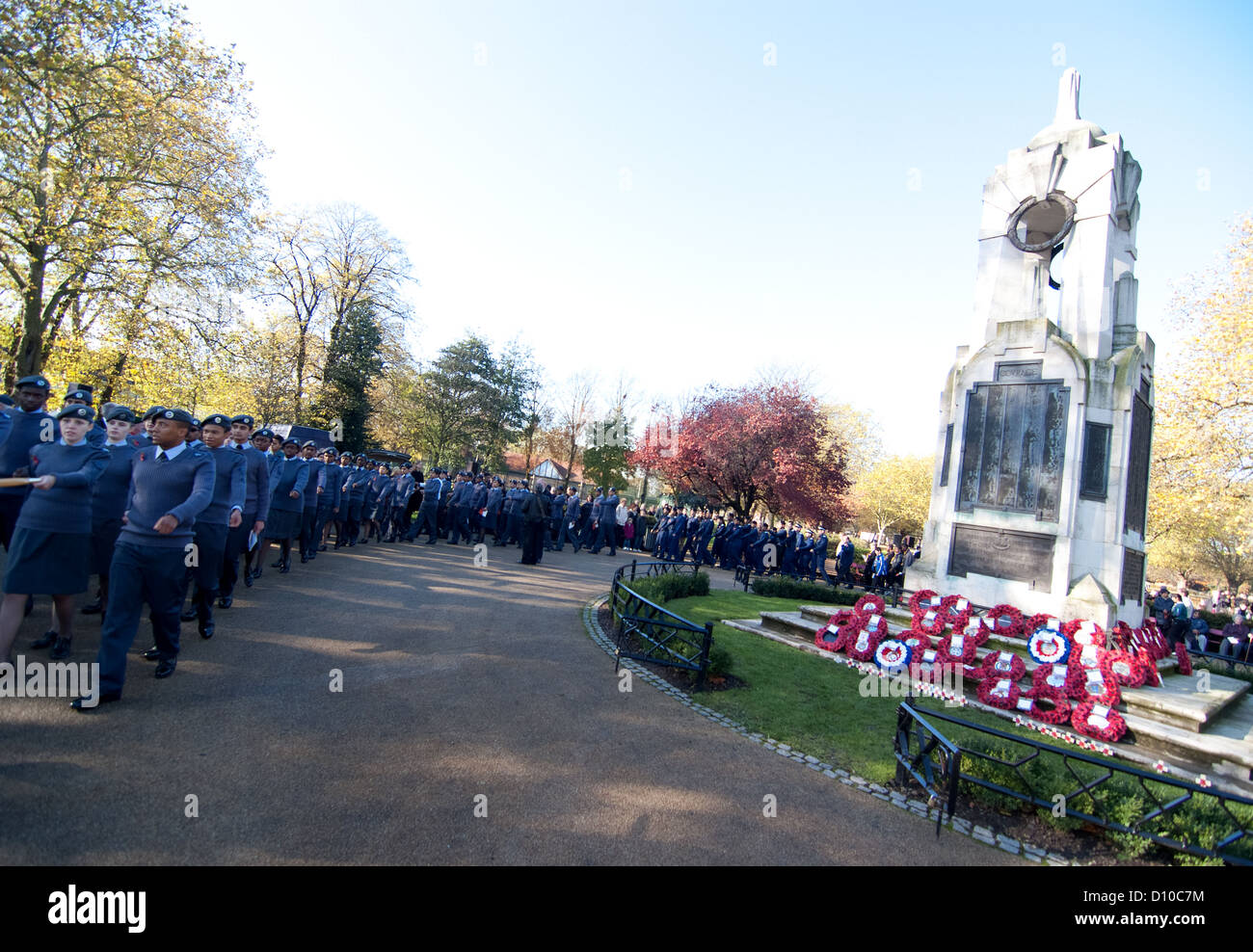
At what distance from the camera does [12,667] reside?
5070mm

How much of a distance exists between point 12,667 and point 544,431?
153ft

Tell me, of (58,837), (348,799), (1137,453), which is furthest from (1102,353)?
(58,837)

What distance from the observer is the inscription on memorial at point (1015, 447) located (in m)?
9.79

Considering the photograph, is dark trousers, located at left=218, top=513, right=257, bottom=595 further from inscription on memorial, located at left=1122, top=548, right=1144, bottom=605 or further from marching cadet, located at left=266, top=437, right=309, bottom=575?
inscription on memorial, located at left=1122, top=548, right=1144, bottom=605

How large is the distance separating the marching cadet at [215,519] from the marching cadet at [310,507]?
390 cm

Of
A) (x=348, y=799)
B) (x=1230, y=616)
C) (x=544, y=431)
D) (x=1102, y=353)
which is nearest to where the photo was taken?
(x=348, y=799)

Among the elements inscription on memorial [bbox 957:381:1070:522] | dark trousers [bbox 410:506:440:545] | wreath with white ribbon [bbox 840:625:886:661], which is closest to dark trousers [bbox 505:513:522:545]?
dark trousers [bbox 410:506:440:545]

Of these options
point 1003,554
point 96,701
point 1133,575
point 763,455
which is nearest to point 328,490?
point 96,701

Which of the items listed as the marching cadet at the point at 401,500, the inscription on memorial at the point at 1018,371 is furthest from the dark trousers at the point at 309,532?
the inscription on memorial at the point at 1018,371

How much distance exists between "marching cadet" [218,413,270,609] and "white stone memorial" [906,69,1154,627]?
10520 millimetres

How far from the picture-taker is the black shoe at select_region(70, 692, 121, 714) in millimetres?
4664

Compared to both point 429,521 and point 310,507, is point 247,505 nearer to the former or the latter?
point 310,507

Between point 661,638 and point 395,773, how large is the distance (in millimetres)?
4573

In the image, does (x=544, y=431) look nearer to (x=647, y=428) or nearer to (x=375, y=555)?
(x=647, y=428)
